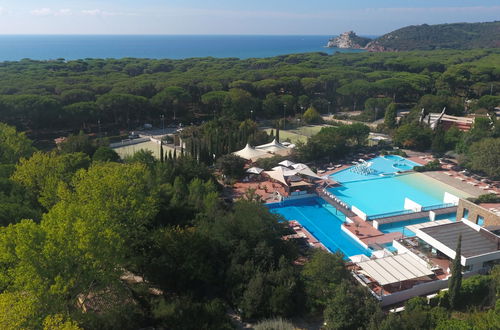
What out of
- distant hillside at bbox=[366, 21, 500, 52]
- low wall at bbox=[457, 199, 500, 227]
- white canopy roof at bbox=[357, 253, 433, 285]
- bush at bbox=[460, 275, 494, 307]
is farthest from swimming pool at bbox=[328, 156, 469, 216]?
distant hillside at bbox=[366, 21, 500, 52]

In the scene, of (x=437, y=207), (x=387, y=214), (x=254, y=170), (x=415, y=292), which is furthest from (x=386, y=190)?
(x=415, y=292)

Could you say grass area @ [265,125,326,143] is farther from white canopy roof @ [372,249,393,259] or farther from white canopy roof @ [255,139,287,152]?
white canopy roof @ [372,249,393,259]

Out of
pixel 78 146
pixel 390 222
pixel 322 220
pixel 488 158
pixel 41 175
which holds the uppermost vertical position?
pixel 41 175

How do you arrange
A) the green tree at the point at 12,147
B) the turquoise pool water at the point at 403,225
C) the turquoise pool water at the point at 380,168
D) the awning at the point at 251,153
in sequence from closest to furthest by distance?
1. the turquoise pool water at the point at 403,225
2. the green tree at the point at 12,147
3. the turquoise pool water at the point at 380,168
4. the awning at the point at 251,153

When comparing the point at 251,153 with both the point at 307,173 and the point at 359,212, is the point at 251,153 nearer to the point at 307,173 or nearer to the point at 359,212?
the point at 307,173

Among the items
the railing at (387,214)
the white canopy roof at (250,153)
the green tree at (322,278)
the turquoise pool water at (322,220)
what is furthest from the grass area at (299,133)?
the green tree at (322,278)

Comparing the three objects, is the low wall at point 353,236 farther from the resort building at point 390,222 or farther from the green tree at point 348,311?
the green tree at point 348,311

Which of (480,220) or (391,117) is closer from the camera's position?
(480,220)

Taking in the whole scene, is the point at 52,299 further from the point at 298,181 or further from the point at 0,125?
the point at 0,125
